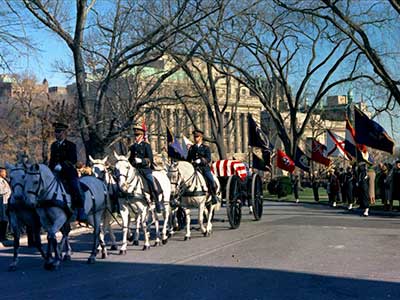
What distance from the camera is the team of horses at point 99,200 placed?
39.4ft

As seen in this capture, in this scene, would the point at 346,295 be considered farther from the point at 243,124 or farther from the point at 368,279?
the point at 243,124

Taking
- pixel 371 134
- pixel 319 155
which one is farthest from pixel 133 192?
pixel 319 155

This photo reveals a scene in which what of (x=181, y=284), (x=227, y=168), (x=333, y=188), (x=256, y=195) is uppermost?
(x=227, y=168)

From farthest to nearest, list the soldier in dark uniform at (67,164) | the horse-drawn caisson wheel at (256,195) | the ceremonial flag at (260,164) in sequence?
the ceremonial flag at (260,164) < the horse-drawn caisson wheel at (256,195) < the soldier in dark uniform at (67,164)

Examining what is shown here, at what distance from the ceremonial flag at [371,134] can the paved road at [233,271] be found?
7.28 m

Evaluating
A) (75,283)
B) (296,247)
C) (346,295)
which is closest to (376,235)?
(296,247)

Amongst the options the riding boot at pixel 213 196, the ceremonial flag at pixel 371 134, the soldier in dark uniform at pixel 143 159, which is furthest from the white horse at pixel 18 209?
the ceremonial flag at pixel 371 134

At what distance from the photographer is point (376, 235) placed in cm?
1694

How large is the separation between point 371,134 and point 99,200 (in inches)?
559

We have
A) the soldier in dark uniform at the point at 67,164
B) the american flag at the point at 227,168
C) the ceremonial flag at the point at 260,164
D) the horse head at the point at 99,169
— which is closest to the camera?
the soldier in dark uniform at the point at 67,164

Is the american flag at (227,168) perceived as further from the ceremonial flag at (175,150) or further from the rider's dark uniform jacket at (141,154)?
the rider's dark uniform jacket at (141,154)

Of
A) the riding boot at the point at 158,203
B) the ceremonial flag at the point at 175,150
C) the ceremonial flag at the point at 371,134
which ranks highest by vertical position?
the ceremonial flag at the point at 371,134

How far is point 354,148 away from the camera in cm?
2775

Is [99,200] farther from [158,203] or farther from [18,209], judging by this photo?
[158,203]
